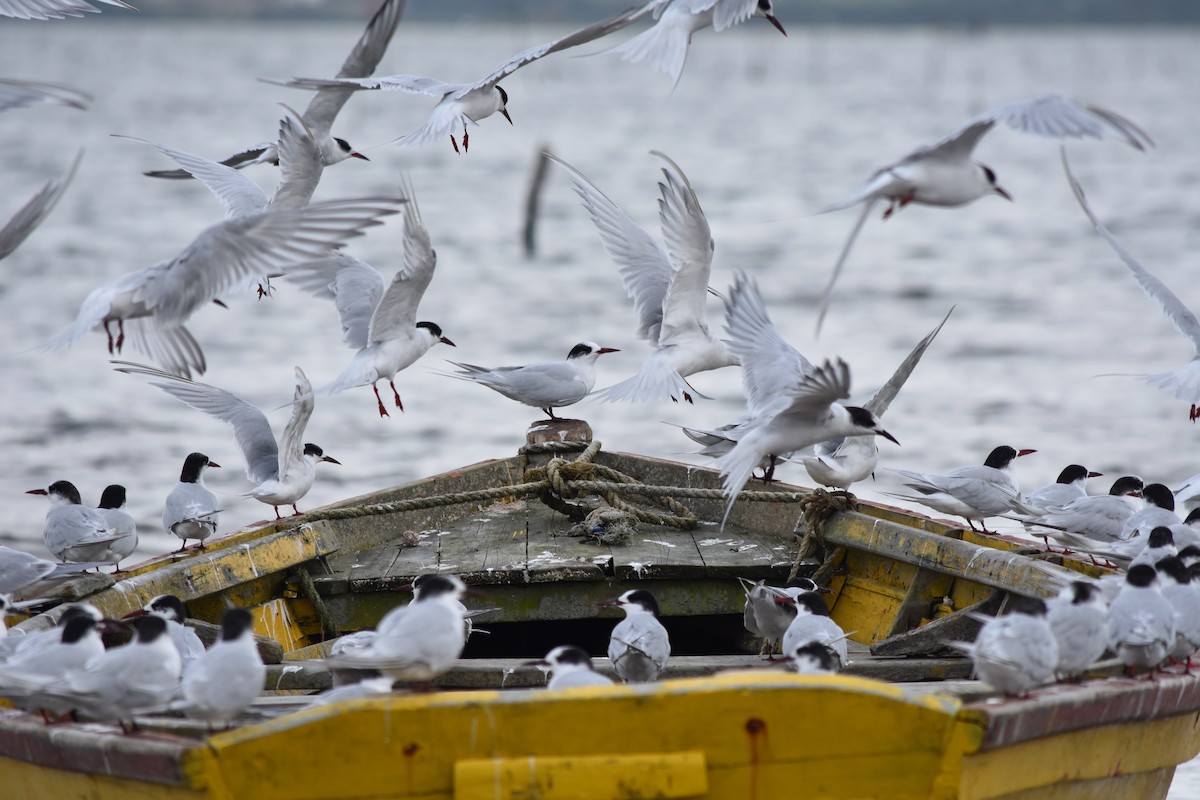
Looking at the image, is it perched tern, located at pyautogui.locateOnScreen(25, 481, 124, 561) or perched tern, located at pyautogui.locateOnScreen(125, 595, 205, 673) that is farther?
perched tern, located at pyautogui.locateOnScreen(25, 481, 124, 561)

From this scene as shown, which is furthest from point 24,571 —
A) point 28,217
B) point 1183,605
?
point 1183,605

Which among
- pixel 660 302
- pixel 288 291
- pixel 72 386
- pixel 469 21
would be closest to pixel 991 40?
pixel 469 21

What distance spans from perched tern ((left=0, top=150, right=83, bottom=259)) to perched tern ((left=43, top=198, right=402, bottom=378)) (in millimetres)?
302

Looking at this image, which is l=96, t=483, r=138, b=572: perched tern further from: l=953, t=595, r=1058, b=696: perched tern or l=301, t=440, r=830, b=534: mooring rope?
l=953, t=595, r=1058, b=696: perched tern

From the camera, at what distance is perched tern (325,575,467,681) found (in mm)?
3930

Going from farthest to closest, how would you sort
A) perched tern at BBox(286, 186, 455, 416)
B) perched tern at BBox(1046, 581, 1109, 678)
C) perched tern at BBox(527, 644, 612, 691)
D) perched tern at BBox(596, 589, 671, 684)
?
perched tern at BBox(286, 186, 455, 416)
perched tern at BBox(596, 589, 671, 684)
perched tern at BBox(1046, 581, 1109, 678)
perched tern at BBox(527, 644, 612, 691)

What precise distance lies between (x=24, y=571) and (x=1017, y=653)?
340 cm

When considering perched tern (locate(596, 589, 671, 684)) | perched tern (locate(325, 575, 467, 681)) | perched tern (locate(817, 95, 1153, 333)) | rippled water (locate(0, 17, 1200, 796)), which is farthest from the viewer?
rippled water (locate(0, 17, 1200, 796))

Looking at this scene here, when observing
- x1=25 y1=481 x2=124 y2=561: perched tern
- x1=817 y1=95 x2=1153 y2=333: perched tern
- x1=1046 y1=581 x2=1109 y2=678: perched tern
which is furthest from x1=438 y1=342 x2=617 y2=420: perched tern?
x1=1046 y1=581 x2=1109 y2=678: perched tern

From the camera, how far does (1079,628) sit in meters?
4.27

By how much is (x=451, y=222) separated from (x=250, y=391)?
54.4 feet

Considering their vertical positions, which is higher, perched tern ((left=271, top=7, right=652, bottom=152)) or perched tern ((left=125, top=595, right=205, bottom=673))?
perched tern ((left=271, top=7, right=652, bottom=152))

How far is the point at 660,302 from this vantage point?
7855mm

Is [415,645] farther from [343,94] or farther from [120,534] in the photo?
[343,94]
